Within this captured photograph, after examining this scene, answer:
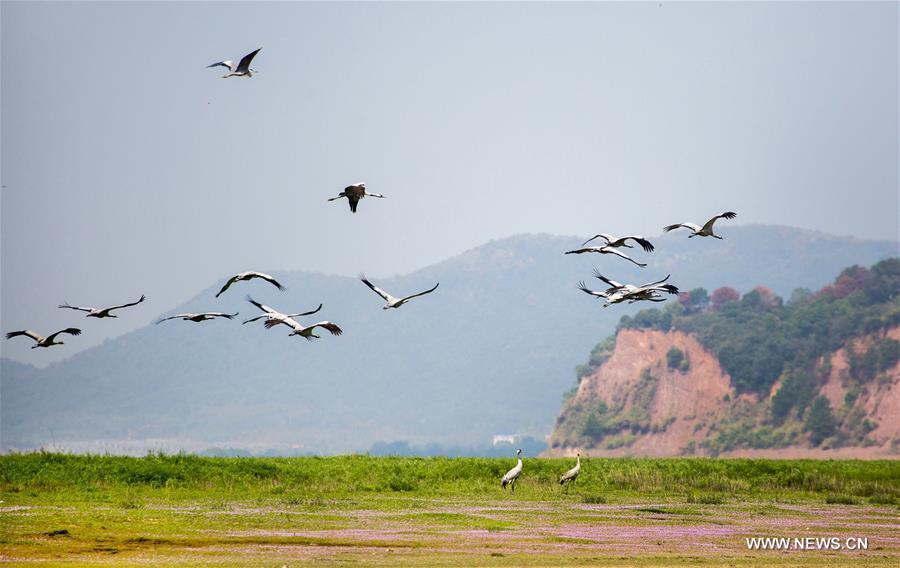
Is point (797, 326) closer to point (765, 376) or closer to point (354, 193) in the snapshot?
point (765, 376)

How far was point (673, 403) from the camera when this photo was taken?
175m

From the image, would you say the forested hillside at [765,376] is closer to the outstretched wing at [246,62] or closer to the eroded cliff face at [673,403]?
the eroded cliff face at [673,403]

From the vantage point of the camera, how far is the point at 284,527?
33188 mm

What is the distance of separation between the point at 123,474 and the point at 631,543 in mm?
19121

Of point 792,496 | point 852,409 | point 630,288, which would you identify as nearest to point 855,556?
point 630,288

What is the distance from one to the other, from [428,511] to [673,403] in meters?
140

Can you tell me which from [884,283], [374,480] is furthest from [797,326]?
[374,480]

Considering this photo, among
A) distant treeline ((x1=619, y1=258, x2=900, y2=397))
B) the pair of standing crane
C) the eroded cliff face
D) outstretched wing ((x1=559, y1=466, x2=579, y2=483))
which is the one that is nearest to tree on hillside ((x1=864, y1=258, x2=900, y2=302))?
distant treeline ((x1=619, y1=258, x2=900, y2=397))

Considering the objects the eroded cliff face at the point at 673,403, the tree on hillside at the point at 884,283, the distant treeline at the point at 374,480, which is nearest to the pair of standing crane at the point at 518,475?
the distant treeline at the point at 374,480

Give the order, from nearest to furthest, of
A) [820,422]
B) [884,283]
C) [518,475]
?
[518,475] → [820,422] → [884,283]

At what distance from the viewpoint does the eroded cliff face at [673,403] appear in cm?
15575

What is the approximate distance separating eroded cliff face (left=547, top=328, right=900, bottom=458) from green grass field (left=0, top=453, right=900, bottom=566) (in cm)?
10157

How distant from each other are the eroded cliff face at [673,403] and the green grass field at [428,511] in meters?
102

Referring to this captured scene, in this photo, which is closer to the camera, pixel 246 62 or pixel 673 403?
pixel 246 62
